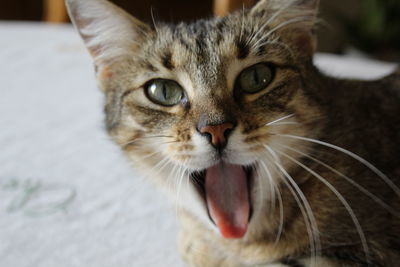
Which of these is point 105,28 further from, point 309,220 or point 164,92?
point 309,220

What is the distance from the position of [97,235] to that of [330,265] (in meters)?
0.50

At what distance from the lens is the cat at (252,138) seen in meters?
0.77

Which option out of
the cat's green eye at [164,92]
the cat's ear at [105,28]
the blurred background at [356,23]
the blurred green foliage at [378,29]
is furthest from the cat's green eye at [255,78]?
the blurred green foliage at [378,29]

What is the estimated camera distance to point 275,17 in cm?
90

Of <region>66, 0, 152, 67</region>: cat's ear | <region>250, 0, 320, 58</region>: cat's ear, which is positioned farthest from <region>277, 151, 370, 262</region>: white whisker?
<region>66, 0, 152, 67</region>: cat's ear

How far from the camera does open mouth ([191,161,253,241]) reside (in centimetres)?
78

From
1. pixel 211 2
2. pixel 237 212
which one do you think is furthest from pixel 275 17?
pixel 211 2

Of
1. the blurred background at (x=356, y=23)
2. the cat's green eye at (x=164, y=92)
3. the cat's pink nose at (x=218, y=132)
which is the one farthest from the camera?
the blurred background at (x=356, y=23)

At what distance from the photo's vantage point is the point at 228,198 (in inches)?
31.2

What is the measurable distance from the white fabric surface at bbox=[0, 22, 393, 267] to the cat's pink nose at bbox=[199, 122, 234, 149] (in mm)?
255

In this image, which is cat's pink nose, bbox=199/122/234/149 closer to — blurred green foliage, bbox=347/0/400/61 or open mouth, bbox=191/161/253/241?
open mouth, bbox=191/161/253/241

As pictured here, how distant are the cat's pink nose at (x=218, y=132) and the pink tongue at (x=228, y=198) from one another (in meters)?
0.08

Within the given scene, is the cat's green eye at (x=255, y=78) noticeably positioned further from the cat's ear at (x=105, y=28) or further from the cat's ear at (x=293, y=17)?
the cat's ear at (x=105, y=28)

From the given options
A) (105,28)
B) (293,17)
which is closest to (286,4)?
(293,17)
